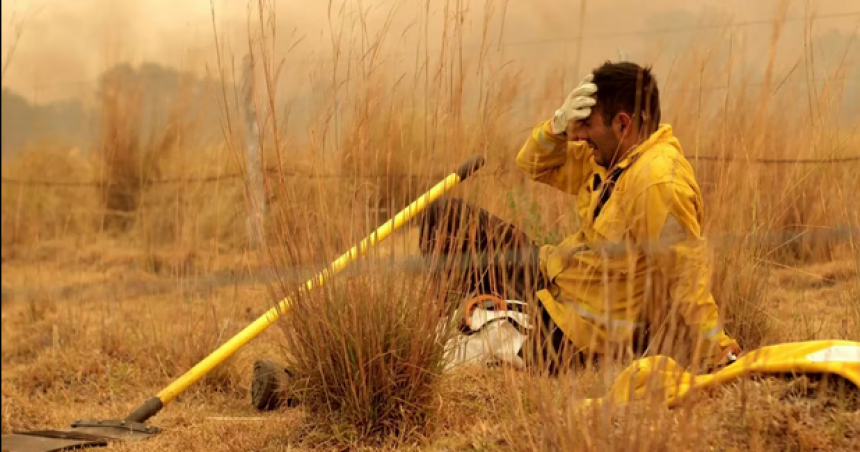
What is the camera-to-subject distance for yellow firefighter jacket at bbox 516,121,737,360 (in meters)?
2.38

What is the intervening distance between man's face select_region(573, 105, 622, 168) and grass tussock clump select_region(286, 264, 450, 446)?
30.4 inches

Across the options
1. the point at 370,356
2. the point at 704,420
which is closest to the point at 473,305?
the point at 370,356

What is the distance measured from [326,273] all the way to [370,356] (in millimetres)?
254

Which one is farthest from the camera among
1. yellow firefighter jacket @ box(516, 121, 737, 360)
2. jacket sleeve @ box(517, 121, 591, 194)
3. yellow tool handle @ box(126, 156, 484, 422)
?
jacket sleeve @ box(517, 121, 591, 194)

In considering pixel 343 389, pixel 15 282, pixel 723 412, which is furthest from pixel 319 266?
pixel 15 282

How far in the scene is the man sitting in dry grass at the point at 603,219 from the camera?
2.53 meters

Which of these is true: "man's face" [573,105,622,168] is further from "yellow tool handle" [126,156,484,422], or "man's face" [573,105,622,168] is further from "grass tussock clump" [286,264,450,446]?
"grass tussock clump" [286,264,450,446]

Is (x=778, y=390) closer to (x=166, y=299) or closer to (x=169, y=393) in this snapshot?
(x=169, y=393)

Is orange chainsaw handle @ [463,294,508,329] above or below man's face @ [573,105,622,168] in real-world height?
below

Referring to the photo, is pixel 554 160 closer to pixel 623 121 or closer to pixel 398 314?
pixel 623 121

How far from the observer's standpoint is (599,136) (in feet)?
9.44

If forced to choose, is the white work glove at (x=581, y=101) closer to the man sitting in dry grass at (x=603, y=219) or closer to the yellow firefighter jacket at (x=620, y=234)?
the man sitting in dry grass at (x=603, y=219)

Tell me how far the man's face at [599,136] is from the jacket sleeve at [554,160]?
222mm

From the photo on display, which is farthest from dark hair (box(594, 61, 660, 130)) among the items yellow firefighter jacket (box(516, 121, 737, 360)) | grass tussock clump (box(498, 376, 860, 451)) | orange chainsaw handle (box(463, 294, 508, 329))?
grass tussock clump (box(498, 376, 860, 451))
